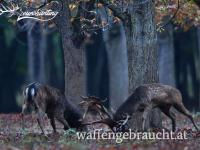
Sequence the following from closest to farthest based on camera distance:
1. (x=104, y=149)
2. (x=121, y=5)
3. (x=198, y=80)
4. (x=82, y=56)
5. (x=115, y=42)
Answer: (x=104, y=149)
(x=121, y=5)
(x=82, y=56)
(x=115, y=42)
(x=198, y=80)

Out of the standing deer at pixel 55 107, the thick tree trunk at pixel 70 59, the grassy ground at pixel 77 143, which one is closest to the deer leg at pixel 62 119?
the standing deer at pixel 55 107

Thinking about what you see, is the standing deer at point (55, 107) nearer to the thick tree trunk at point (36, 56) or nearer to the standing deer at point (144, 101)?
the standing deer at point (144, 101)

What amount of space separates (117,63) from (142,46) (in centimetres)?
1825

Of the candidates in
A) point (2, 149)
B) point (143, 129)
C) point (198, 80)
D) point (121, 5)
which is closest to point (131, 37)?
point (121, 5)

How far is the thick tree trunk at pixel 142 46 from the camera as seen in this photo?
19312mm

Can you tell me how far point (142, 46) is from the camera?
764 inches

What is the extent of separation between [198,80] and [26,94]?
3401 centimetres

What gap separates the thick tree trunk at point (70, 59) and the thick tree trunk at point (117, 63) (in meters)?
11.4

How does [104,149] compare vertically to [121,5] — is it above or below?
below

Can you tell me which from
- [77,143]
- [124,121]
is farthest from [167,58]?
[77,143]

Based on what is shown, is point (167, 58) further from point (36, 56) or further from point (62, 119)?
point (62, 119)

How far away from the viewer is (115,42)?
121 feet

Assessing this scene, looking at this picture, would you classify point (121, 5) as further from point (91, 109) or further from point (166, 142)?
point (166, 142)

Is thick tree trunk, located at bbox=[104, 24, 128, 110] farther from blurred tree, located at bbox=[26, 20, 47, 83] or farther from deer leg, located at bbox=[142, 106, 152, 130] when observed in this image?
deer leg, located at bbox=[142, 106, 152, 130]
